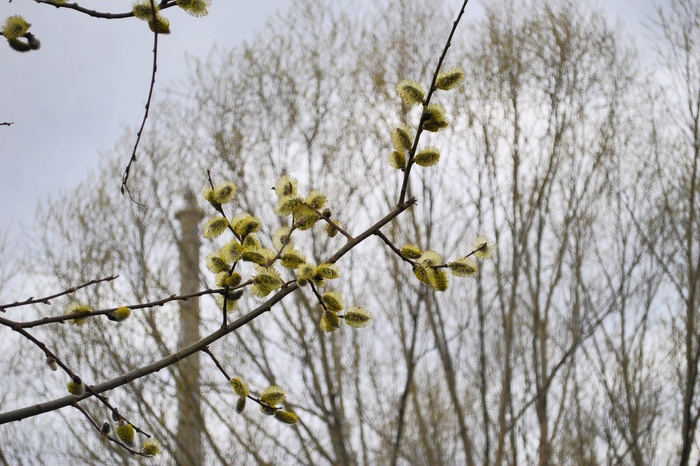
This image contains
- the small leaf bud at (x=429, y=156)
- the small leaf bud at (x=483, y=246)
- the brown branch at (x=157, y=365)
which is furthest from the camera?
the small leaf bud at (x=483, y=246)

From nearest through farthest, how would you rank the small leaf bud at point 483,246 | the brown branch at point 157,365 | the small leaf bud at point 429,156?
the brown branch at point 157,365, the small leaf bud at point 429,156, the small leaf bud at point 483,246

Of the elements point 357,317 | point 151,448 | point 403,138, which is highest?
point 403,138

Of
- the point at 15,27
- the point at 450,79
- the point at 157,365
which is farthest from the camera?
the point at 15,27

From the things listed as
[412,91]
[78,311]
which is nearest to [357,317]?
[412,91]

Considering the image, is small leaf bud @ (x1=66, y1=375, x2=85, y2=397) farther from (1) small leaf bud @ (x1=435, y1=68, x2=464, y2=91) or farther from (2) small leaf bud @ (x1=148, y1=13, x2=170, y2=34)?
(1) small leaf bud @ (x1=435, y1=68, x2=464, y2=91)

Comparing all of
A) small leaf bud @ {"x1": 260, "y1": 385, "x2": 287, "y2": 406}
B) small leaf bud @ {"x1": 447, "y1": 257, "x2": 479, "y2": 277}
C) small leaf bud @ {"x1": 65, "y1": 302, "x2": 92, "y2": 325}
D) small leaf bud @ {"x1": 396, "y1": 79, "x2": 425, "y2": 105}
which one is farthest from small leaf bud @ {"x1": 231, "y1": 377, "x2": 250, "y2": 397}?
small leaf bud @ {"x1": 396, "y1": 79, "x2": 425, "y2": 105}

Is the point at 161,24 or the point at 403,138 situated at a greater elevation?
the point at 161,24

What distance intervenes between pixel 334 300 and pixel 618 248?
4.63 meters

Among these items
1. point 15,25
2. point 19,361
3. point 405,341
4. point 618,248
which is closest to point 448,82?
point 15,25

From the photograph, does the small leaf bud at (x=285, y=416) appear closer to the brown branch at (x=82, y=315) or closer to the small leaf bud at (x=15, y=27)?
the brown branch at (x=82, y=315)


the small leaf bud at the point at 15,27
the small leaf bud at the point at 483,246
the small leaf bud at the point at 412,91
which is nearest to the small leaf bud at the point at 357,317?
the small leaf bud at the point at 483,246

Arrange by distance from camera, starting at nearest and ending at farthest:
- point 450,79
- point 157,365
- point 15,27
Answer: point 157,365 < point 450,79 < point 15,27

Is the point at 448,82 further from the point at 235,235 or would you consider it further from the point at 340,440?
the point at 340,440

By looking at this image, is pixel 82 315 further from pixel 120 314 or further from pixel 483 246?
pixel 483 246
